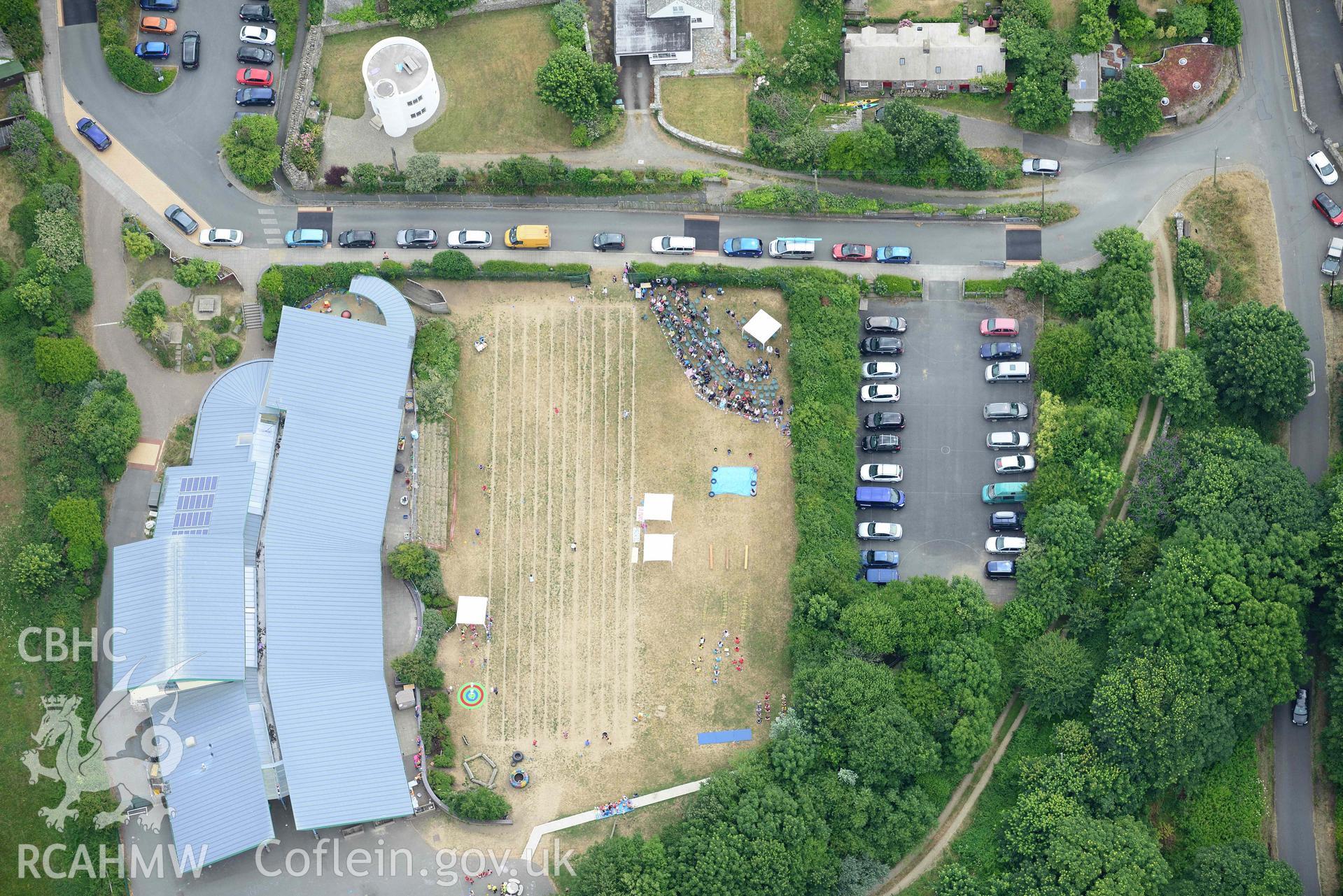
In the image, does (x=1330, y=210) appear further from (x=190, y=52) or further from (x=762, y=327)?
(x=190, y=52)

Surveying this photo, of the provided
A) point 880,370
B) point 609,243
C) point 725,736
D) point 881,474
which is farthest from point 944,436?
point 609,243

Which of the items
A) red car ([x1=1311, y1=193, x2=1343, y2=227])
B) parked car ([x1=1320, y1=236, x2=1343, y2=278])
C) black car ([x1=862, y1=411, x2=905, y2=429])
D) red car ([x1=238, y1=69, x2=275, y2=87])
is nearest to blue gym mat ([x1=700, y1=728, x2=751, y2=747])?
black car ([x1=862, y1=411, x2=905, y2=429])

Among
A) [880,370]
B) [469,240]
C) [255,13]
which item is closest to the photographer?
[880,370]

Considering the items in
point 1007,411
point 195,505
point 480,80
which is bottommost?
point 195,505

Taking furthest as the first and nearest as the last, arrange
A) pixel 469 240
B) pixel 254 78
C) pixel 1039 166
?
1. pixel 254 78
2. pixel 1039 166
3. pixel 469 240

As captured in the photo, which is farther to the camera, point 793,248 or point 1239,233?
point 793,248

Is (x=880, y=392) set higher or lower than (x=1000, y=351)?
lower

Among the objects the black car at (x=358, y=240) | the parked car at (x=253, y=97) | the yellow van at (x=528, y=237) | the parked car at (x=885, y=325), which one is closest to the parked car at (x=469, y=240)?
the yellow van at (x=528, y=237)
